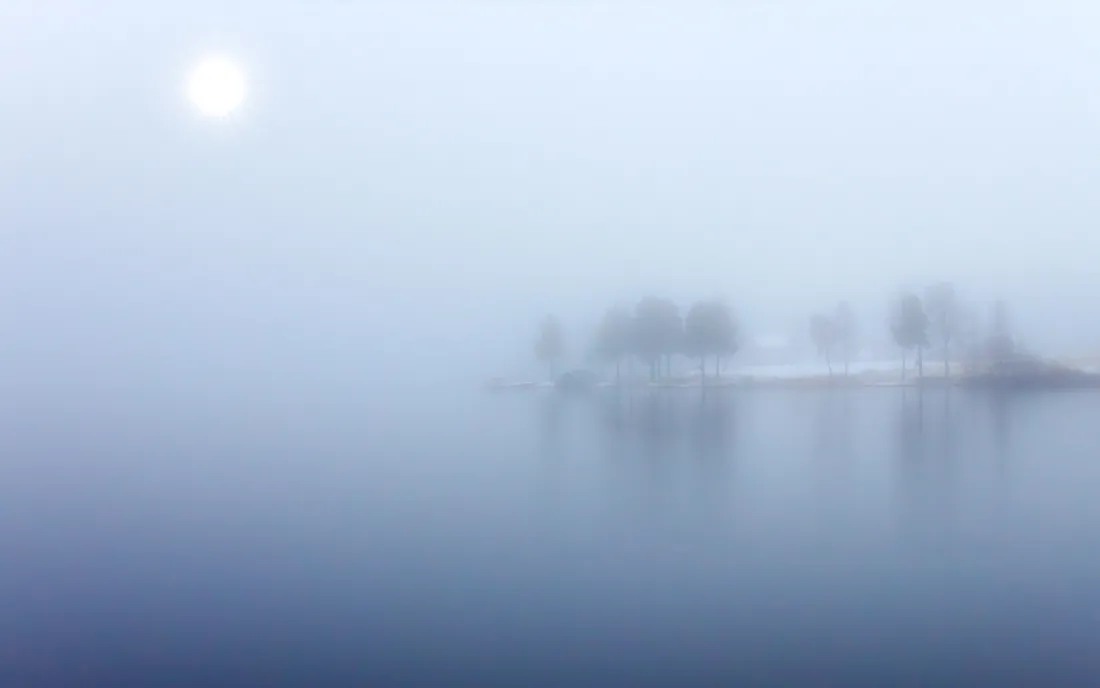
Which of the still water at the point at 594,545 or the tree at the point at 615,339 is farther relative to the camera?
the tree at the point at 615,339

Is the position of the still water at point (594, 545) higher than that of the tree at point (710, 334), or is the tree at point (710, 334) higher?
the tree at point (710, 334)

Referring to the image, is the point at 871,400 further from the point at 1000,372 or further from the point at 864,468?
the point at 1000,372

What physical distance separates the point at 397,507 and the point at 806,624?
3172 millimetres

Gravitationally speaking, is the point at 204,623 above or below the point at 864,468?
below

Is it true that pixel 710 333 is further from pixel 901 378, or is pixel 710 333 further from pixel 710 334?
pixel 901 378

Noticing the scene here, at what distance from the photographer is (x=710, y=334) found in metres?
6.66

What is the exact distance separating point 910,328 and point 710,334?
5.44 ft

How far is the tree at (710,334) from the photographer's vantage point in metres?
6.57

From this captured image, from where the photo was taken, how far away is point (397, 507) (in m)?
6.00

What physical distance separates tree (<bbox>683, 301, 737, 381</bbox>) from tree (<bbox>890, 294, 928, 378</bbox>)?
133cm

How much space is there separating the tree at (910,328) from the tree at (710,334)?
1.33m

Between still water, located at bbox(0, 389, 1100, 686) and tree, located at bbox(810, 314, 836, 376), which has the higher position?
tree, located at bbox(810, 314, 836, 376)

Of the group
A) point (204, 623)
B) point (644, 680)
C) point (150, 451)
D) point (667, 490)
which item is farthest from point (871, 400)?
point (150, 451)

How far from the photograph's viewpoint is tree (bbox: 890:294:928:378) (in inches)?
255
